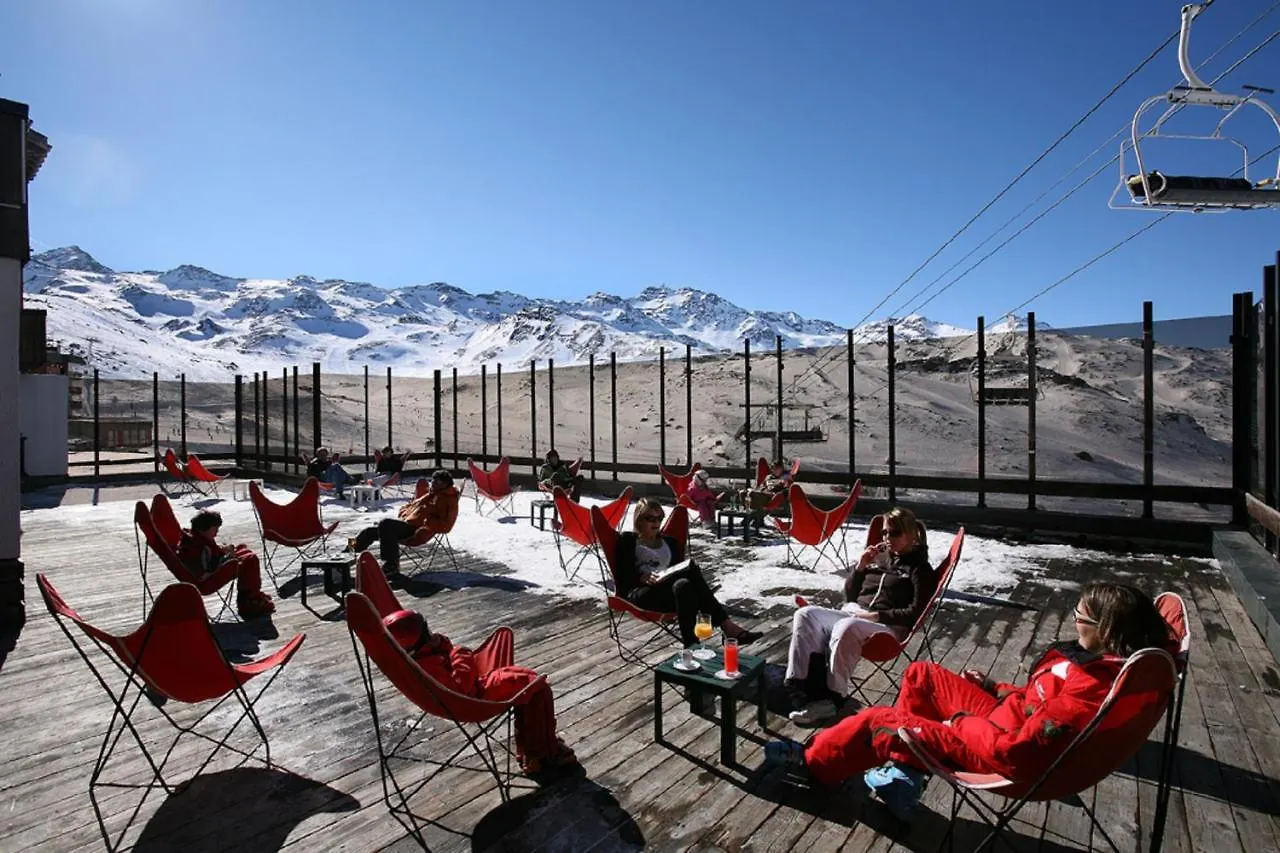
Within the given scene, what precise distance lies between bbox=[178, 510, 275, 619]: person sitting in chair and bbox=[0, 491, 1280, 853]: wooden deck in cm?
85

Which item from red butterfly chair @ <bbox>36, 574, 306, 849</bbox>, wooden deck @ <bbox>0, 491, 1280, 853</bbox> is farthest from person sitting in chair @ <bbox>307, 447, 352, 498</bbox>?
red butterfly chair @ <bbox>36, 574, 306, 849</bbox>

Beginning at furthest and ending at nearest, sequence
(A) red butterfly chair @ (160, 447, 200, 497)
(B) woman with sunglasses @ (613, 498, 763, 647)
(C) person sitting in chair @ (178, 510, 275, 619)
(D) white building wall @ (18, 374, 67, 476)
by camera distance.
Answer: (D) white building wall @ (18, 374, 67, 476), (A) red butterfly chair @ (160, 447, 200, 497), (C) person sitting in chair @ (178, 510, 275, 619), (B) woman with sunglasses @ (613, 498, 763, 647)

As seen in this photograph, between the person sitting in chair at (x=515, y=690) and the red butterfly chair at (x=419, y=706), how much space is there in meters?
0.07

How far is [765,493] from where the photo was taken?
354 inches

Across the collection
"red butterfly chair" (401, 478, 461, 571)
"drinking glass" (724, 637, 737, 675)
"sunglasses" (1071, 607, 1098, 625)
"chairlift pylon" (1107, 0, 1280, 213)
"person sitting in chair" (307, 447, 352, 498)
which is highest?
"chairlift pylon" (1107, 0, 1280, 213)

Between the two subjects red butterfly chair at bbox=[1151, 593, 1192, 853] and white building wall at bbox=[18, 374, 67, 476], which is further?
white building wall at bbox=[18, 374, 67, 476]

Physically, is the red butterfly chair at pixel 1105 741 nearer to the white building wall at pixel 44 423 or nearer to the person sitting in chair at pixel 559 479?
the person sitting in chair at pixel 559 479

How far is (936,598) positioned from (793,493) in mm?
3276

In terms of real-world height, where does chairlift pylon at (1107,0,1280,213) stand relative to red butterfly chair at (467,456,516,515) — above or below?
above

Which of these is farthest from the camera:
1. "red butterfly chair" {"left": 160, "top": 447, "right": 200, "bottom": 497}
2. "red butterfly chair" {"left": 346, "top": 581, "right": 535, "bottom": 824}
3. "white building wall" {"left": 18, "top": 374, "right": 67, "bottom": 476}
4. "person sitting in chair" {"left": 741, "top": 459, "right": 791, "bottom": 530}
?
"white building wall" {"left": 18, "top": 374, "right": 67, "bottom": 476}

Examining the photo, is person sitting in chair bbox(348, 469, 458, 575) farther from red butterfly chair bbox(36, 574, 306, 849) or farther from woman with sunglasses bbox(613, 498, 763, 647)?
red butterfly chair bbox(36, 574, 306, 849)

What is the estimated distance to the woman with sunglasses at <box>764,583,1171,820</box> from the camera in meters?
2.17

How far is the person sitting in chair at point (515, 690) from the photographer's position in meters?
2.86

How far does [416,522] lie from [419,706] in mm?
4582
